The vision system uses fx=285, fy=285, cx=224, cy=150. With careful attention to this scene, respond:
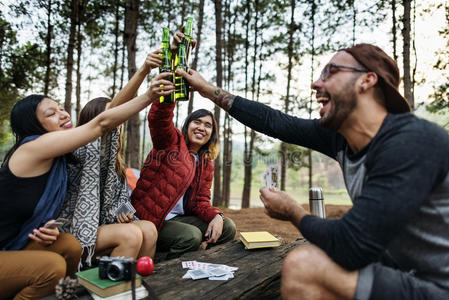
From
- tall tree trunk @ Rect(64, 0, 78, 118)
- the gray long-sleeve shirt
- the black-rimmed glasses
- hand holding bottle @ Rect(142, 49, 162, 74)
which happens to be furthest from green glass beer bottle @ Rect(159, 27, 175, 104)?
tall tree trunk @ Rect(64, 0, 78, 118)

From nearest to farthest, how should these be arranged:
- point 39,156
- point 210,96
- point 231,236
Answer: point 39,156
point 210,96
point 231,236

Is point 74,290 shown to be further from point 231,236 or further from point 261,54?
point 261,54

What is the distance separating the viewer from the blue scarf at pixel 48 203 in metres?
1.80

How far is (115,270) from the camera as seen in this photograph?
1.49 metres

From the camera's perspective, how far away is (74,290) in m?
1.50

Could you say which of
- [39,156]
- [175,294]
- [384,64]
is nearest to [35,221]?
[39,156]

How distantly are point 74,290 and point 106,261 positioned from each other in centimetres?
21

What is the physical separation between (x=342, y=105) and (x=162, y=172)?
1.89 metres

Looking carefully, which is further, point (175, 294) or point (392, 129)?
point (175, 294)

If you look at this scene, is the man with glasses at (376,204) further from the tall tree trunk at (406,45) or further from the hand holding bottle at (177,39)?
the tall tree trunk at (406,45)

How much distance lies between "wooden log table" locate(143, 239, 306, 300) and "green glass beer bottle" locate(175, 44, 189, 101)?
133cm

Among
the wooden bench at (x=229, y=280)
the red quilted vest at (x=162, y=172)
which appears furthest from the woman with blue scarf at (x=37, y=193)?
the red quilted vest at (x=162, y=172)

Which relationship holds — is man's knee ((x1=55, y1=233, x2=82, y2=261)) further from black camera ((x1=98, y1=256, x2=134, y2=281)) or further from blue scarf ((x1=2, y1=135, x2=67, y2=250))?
black camera ((x1=98, y1=256, x2=134, y2=281))

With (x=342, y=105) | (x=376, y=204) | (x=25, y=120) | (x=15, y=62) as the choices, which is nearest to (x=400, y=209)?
(x=376, y=204)
